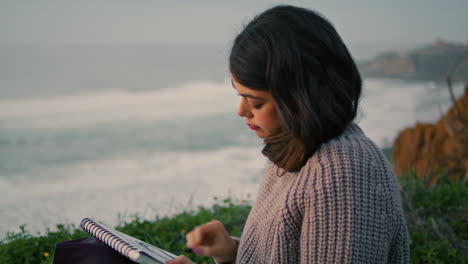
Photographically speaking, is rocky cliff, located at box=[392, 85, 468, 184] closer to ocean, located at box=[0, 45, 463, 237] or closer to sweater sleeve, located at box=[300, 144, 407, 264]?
ocean, located at box=[0, 45, 463, 237]

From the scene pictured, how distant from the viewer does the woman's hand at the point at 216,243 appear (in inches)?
59.1

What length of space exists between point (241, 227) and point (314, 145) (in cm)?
167

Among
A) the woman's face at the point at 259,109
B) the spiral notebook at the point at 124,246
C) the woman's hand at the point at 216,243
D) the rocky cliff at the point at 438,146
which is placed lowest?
the rocky cliff at the point at 438,146

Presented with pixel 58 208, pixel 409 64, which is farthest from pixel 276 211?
pixel 409 64

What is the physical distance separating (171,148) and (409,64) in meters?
4.27

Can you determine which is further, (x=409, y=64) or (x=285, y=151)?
→ (x=409, y=64)

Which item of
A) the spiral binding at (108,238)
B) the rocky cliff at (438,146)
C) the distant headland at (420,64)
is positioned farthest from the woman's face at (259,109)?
the distant headland at (420,64)

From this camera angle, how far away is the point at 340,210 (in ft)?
3.84

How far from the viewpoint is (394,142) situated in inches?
196

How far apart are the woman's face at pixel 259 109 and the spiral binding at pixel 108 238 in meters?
0.48

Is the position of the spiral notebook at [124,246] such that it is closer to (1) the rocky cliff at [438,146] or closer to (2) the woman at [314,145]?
(2) the woman at [314,145]

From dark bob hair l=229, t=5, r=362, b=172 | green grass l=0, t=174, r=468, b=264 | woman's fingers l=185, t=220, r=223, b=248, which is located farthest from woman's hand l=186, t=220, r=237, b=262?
green grass l=0, t=174, r=468, b=264

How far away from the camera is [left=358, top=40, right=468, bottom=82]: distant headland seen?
6707 millimetres

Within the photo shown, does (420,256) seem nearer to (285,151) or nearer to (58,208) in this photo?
(285,151)
